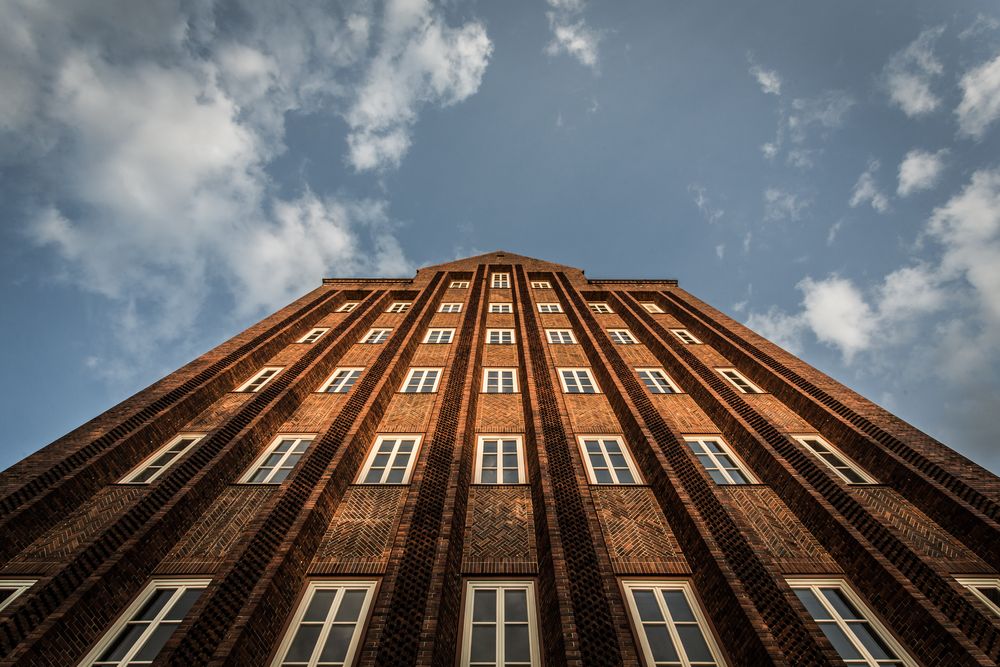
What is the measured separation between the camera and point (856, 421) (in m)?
10.4

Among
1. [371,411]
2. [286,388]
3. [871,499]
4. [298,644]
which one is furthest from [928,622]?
[286,388]

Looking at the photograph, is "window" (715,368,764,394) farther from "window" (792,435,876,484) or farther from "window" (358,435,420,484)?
"window" (358,435,420,484)

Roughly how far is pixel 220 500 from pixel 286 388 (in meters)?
3.90

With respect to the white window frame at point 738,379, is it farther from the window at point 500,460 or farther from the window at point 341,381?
the window at point 341,381

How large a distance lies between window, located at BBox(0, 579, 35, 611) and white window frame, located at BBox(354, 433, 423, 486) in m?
5.11

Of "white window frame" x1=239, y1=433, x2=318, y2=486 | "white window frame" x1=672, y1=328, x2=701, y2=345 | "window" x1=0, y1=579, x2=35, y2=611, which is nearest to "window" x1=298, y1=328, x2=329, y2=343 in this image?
"white window frame" x1=239, y1=433, x2=318, y2=486

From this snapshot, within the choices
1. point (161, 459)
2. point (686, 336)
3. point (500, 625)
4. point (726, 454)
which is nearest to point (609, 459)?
point (726, 454)

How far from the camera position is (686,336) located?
1847 centimetres

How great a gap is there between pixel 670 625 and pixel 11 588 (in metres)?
10.3

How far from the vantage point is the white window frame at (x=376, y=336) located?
1684 centimetres

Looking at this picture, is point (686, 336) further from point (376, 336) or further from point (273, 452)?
point (273, 452)

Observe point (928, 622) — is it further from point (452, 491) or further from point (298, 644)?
point (298, 644)

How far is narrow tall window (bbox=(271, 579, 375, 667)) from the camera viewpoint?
19.7ft

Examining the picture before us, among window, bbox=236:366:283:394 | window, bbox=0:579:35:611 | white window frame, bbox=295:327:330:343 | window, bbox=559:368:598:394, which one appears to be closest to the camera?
window, bbox=0:579:35:611
